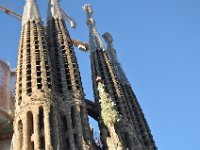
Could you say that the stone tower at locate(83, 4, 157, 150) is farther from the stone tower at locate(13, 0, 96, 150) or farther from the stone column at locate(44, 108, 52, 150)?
the stone column at locate(44, 108, 52, 150)

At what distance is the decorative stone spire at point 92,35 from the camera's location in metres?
51.2

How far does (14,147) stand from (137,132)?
12.4 metres

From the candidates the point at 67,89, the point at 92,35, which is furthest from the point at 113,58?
the point at 67,89

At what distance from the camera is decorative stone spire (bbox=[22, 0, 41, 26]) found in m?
46.4

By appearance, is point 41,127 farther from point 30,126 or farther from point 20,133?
point 20,133

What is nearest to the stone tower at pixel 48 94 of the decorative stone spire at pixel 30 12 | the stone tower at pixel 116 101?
the decorative stone spire at pixel 30 12

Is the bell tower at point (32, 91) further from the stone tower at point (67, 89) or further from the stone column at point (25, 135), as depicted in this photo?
the stone tower at point (67, 89)

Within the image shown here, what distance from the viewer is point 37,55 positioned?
41.3m

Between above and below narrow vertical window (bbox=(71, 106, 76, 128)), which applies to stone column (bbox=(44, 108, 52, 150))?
below

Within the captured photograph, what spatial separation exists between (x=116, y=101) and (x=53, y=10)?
1167 cm

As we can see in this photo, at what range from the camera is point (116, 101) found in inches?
1754

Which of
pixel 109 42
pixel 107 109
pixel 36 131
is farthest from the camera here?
pixel 109 42

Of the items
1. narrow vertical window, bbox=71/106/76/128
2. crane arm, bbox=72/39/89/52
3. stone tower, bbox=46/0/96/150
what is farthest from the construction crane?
narrow vertical window, bbox=71/106/76/128

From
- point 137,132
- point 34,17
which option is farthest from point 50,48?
point 137,132
